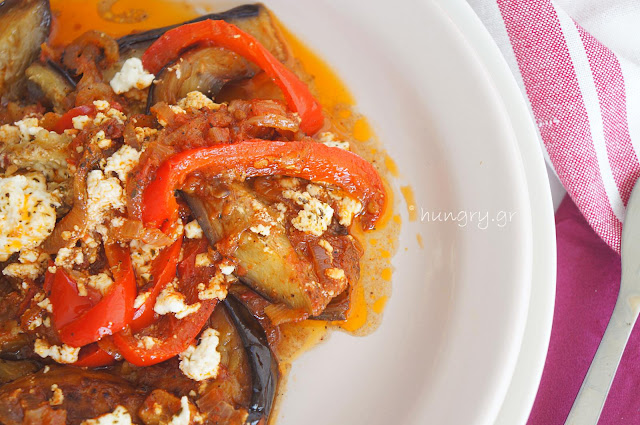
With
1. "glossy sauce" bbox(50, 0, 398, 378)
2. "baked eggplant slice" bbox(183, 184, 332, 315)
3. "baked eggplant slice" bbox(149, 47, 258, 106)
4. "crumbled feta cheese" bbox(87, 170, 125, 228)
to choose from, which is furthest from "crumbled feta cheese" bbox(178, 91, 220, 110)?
"glossy sauce" bbox(50, 0, 398, 378)

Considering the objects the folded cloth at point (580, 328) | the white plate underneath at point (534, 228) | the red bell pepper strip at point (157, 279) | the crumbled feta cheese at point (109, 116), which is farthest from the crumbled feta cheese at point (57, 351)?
the folded cloth at point (580, 328)

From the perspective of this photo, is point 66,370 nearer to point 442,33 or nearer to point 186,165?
point 186,165

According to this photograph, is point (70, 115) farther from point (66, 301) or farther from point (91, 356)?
point (91, 356)

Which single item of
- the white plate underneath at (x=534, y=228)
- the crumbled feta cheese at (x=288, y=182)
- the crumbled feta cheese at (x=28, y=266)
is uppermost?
the crumbled feta cheese at (x=28, y=266)

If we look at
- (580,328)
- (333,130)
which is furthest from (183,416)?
(580,328)

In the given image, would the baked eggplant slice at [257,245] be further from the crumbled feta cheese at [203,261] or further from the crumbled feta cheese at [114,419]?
the crumbled feta cheese at [114,419]

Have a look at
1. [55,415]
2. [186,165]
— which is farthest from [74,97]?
[55,415]

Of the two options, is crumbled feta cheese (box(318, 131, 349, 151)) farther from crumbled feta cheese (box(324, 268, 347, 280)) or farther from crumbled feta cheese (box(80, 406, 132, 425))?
crumbled feta cheese (box(80, 406, 132, 425))
